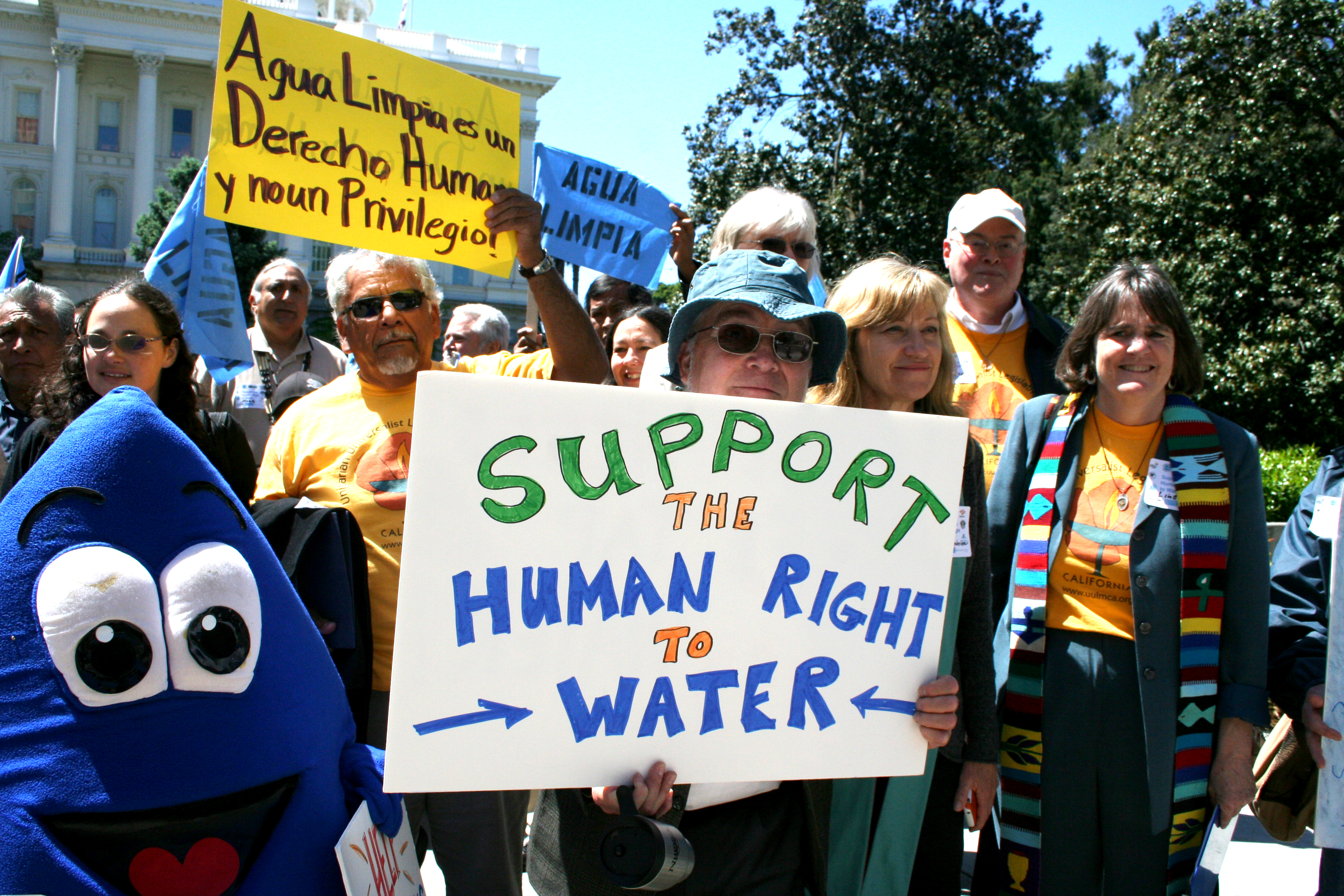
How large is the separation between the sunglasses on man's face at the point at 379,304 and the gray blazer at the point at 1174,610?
166 cm

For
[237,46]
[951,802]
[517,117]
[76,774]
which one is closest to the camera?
[76,774]

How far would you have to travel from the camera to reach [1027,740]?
254 centimetres

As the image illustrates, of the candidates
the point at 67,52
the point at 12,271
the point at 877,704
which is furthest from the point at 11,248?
the point at 877,704

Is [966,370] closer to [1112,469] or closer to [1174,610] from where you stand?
[1112,469]

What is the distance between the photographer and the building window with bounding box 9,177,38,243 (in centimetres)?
4175

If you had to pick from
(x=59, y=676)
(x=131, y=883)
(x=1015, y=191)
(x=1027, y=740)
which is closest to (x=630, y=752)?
(x=131, y=883)

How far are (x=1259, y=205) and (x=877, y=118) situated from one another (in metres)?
8.59

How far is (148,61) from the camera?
136 feet

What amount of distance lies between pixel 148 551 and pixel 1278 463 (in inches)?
367

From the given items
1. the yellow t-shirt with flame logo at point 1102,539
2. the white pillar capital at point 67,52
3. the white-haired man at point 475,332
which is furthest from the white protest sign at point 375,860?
the white pillar capital at point 67,52

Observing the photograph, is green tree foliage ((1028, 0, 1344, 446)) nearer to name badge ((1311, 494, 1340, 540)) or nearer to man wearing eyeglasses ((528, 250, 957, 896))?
name badge ((1311, 494, 1340, 540))

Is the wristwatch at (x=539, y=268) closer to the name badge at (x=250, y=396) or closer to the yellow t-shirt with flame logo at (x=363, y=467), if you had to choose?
the yellow t-shirt with flame logo at (x=363, y=467)

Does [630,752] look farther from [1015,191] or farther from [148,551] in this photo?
[1015,191]

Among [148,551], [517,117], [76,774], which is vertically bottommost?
[76,774]
